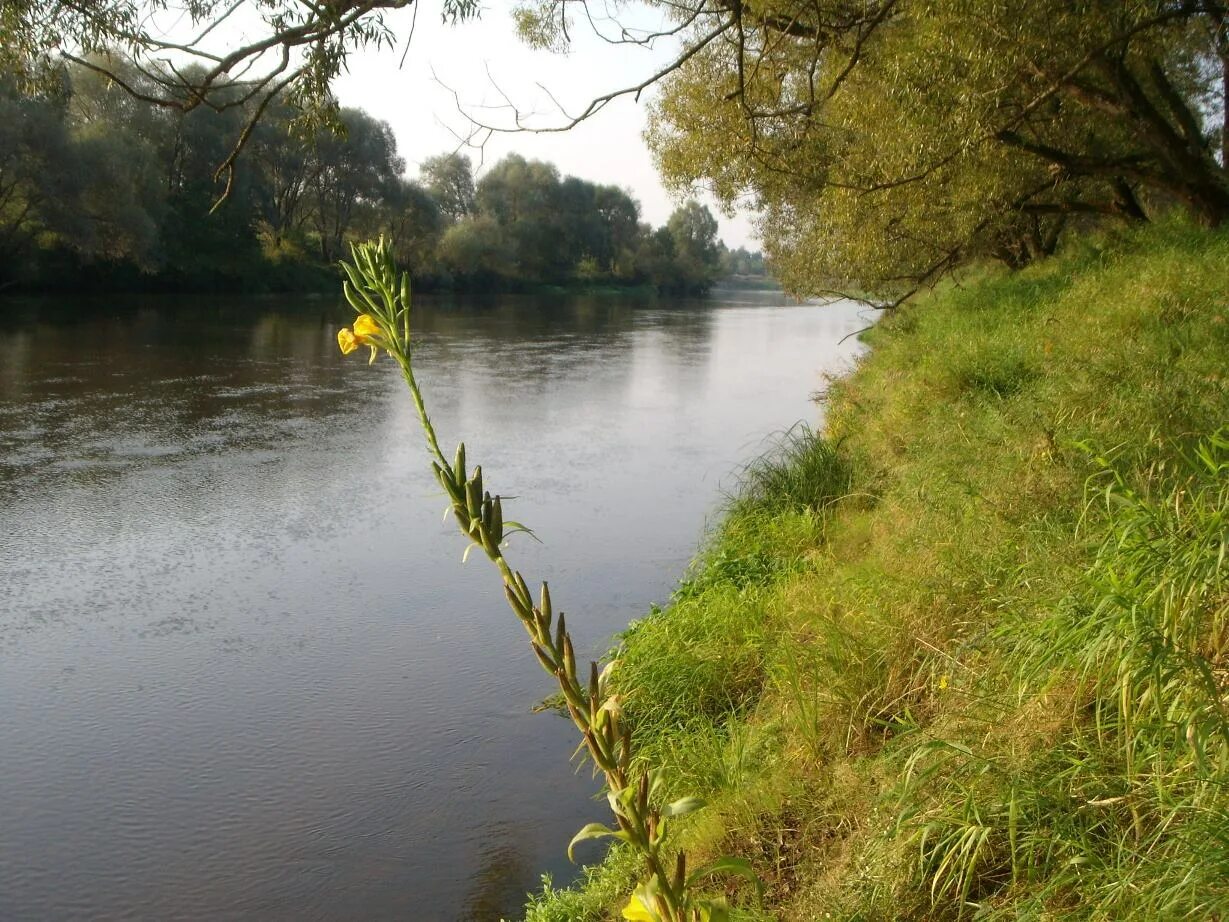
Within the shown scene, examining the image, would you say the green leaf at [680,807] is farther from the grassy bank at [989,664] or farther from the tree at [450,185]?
the tree at [450,185]

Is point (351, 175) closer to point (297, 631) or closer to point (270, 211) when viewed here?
point (270, 211)

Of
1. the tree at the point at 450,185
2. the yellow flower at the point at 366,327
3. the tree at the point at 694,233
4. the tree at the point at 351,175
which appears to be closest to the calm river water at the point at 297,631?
the yellow flower at the point at 366,327

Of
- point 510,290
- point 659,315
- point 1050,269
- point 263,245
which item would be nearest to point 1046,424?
point 1050,269

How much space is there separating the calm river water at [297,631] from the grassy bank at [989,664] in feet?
2.51

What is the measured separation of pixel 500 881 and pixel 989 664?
7.25ft

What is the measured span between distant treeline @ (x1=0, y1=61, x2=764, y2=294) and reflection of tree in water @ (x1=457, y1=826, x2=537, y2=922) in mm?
5156

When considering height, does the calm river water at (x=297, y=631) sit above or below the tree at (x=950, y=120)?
below

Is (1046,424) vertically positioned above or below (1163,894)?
above

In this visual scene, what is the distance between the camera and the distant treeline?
29547mm

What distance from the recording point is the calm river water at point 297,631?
445cm

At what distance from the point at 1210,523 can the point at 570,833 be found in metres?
3.03

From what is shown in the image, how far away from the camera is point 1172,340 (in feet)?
21.1

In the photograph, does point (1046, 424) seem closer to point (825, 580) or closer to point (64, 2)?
point (825, 580)

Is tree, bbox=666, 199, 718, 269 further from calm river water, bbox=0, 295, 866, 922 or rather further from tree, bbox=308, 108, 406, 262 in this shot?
calm river water, bbox=0, 295, 866, 922
